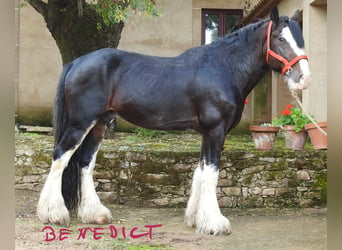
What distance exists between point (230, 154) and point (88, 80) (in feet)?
6.89

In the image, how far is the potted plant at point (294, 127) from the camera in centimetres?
500

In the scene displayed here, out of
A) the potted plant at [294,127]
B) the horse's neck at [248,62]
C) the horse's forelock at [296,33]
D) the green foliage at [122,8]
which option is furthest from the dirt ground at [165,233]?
the green foliage at [122,8]

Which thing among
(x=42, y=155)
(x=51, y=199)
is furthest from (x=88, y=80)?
(x=42, y=155)

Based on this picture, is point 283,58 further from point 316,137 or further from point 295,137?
point 295,137

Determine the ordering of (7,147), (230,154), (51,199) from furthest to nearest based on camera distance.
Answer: (230,154) < (51,199) < (7,147)

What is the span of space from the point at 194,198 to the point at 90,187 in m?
0.99

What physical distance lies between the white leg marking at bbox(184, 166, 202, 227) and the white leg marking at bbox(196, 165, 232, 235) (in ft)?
0.52

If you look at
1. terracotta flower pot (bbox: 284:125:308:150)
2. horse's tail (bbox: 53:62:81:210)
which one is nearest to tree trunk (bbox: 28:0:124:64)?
horse's tail (bbox: 53:62:81:210)

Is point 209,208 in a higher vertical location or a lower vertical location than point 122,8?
lower

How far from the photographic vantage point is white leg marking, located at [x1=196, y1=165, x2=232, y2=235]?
353 cm

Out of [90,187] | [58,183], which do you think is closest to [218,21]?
[90,187]

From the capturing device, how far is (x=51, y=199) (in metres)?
3.62

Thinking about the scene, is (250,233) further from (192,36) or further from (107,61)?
(192,36)

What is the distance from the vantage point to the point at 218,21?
847 centimetres
